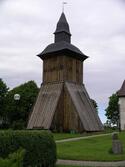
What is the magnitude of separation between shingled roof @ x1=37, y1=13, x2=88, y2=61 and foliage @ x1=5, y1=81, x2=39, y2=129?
23.5m

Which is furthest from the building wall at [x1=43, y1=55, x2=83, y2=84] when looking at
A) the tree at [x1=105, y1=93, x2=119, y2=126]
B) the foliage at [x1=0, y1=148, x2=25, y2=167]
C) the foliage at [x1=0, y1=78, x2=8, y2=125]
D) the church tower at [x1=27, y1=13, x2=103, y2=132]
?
the tree at [x1=105, y1=93, x2=119, y2=126]

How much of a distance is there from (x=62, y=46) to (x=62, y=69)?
9.84 feet

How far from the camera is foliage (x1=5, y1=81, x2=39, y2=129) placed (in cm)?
6869

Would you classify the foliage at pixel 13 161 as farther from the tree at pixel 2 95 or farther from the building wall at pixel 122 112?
the tree at pixel 2 95

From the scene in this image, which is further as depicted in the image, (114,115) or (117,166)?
(114,115)

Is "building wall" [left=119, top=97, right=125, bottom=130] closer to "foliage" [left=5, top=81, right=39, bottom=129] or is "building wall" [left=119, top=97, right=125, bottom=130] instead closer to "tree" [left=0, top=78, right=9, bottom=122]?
"foliage" [left=5, top=81, right=39, bottom=129]

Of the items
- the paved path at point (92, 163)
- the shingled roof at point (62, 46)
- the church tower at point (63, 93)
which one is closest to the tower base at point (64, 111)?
the church tower at point (63, 93)

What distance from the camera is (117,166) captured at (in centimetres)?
1491

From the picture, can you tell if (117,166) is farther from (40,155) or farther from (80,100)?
(80,100)

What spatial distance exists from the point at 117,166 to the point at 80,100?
1106 inches

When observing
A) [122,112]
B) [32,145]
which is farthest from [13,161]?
[122,112]

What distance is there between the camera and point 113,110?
274 feet

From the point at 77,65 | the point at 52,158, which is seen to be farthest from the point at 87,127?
the point at 52,158

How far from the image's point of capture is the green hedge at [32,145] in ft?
39.8
